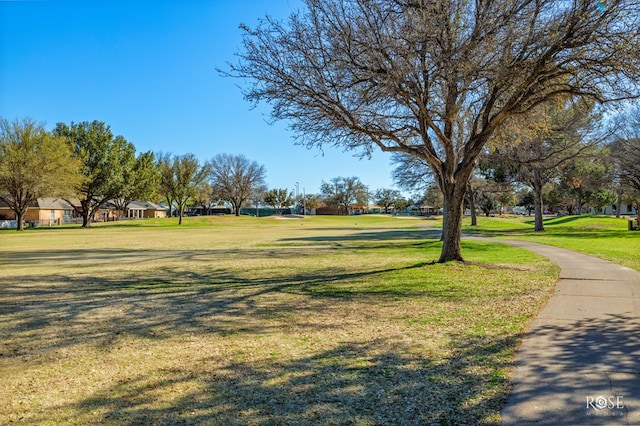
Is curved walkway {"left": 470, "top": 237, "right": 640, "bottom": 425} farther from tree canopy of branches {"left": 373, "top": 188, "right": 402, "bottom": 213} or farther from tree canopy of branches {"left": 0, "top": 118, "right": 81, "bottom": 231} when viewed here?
tree canopy of branches {"left": 373, "top": 188, "right": 402, "bottom": 213}

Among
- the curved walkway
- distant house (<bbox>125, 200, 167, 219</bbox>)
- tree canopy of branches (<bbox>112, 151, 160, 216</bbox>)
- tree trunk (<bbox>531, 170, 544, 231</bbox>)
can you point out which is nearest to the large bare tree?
the curved walkway

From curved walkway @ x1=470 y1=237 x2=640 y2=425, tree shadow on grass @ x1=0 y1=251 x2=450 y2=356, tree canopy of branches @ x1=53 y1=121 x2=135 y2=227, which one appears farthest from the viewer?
tree canopy of branches @ x1=53 y1=121 x2=135 y2=227

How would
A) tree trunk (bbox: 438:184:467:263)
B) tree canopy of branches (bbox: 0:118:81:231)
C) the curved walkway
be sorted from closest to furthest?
the curved walkway → tree trunk (bbox: 438:184:467:263) → tree canopy of branches (bbox: 0:118:81:231)

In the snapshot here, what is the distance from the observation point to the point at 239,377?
466cm

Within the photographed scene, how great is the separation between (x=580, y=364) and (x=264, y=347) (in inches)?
143

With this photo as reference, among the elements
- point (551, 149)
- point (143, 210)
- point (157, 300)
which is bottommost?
point (157, 300)

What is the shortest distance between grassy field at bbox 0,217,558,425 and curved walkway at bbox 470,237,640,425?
0.25 meters

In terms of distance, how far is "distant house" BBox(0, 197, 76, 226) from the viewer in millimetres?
68500

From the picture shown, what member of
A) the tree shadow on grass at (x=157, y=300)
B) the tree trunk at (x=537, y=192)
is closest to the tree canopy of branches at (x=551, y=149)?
the tree trunk at (x=537, y=192)

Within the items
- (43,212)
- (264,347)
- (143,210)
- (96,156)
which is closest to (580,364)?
(264,347)

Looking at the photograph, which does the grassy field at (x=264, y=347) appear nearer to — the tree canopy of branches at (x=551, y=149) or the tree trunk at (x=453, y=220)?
the tree trunk at (x=453, y=220)

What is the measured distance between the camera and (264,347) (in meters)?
5.77

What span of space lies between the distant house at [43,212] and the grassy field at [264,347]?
66.5 meters

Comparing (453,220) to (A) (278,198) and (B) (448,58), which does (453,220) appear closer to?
(B) (448,58)
